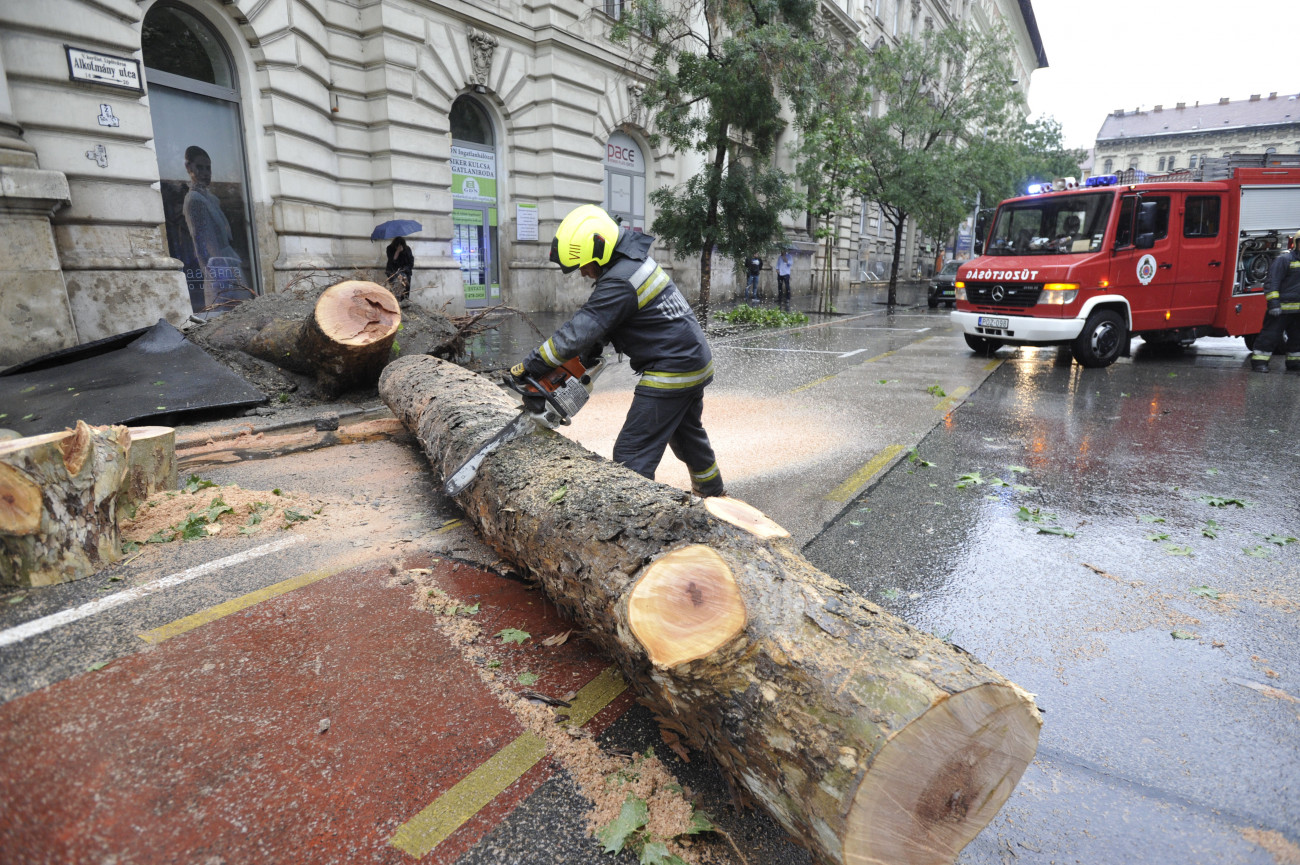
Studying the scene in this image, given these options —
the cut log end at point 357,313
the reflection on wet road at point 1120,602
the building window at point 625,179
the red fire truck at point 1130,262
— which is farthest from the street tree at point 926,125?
the cut log end at point 357,313

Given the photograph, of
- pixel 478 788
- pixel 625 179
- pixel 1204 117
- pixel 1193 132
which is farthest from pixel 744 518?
pixel 1204 117

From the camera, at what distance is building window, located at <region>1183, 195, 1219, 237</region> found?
10.2 meters

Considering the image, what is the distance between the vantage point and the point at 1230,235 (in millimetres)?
10594

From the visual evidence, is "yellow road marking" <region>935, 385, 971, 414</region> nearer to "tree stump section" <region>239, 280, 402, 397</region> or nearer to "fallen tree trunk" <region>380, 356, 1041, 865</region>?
"tree stump section" <region>239, 280, 402, 397</region>

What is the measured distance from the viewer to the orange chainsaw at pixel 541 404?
138 inches

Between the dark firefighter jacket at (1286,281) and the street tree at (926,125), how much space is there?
35.1 feet

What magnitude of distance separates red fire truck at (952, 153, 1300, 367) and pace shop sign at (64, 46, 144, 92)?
11.8 meters

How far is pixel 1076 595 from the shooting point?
3391mm

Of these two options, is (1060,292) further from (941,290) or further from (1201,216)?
(941,290)

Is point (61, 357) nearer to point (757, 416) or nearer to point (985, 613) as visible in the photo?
point (757, 416)

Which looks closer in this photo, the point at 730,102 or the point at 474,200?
the point at 730,102

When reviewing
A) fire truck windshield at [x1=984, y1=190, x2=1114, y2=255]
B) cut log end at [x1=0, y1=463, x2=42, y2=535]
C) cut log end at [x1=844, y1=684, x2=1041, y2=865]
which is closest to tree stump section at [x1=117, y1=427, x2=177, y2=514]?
cut log end at [x1=0, y1=463, x2=42, y2=535]

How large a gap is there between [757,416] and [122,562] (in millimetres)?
5209

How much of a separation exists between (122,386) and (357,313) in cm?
204
